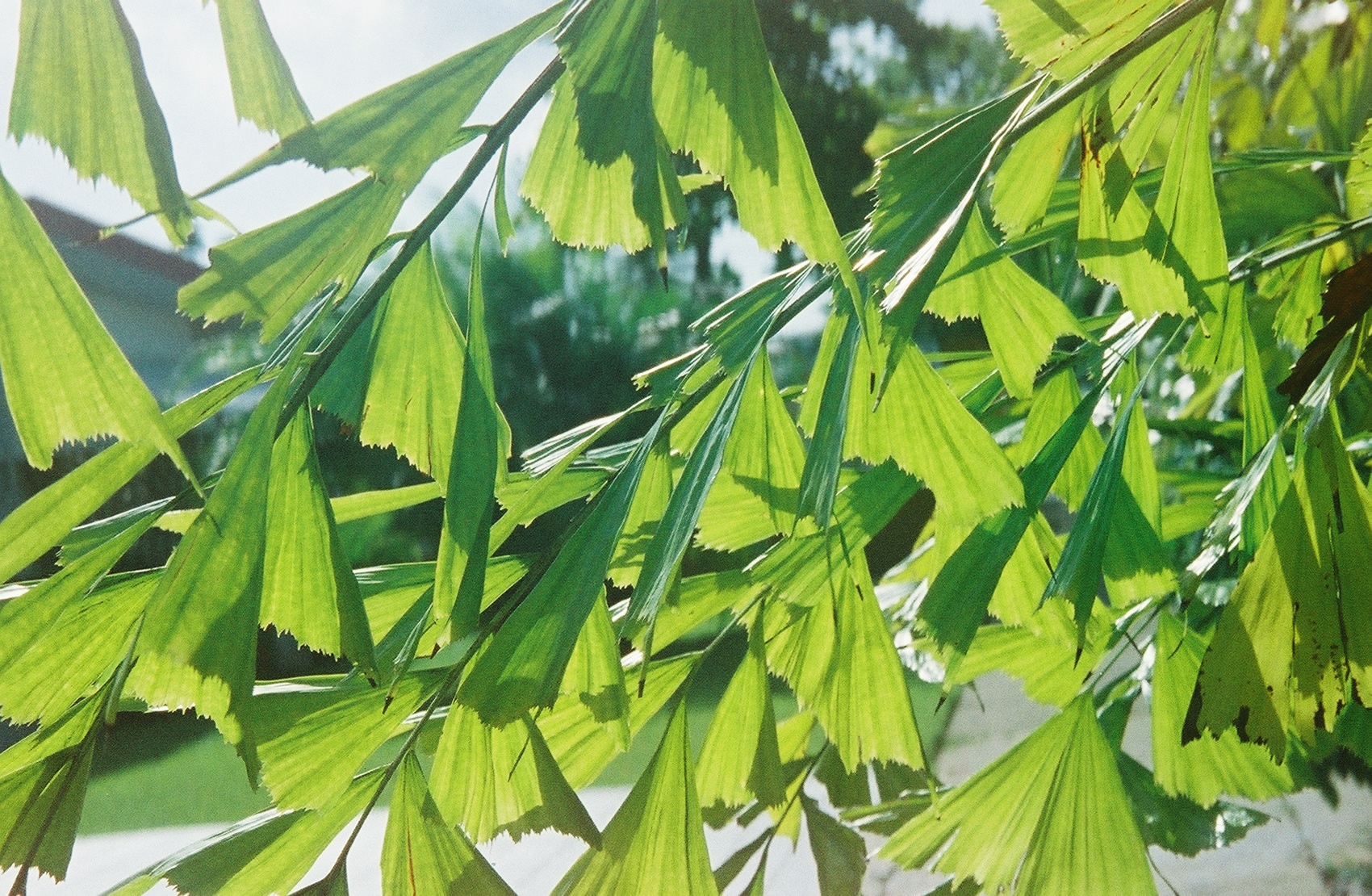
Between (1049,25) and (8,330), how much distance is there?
29 cm

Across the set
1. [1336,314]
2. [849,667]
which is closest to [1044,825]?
[849,667]

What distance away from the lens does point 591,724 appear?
34cm

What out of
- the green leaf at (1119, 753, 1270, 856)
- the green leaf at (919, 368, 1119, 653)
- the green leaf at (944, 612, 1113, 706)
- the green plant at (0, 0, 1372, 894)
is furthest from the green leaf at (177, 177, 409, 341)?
the green leaf at (1119, 753, 1270, 856)

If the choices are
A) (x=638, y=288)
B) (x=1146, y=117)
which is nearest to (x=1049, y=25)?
(x=1146, y=117)

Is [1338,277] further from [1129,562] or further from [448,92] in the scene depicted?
[448,92]

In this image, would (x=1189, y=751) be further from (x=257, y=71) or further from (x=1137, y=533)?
(x=257, y=71)

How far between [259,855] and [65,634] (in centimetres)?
8

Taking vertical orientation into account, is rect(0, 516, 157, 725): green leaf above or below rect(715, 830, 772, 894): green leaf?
above

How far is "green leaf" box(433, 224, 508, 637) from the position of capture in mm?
250

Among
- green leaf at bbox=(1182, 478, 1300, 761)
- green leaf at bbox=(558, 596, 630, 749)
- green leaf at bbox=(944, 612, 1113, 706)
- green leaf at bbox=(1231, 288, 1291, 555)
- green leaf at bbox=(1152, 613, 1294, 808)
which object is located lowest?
green leaf at bbox=(1152, 613, 1294, 808)

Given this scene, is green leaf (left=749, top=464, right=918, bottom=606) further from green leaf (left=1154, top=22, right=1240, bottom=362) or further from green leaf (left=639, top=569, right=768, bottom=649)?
green leaf (left=1154, top=22, right=1240, bottom=362)

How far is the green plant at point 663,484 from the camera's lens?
0.75 ft

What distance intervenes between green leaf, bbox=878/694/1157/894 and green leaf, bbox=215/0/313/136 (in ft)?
1.05

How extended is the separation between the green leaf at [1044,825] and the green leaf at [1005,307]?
0.47ft
